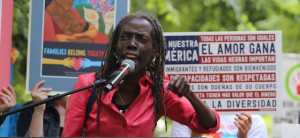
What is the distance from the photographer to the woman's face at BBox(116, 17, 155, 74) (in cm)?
371

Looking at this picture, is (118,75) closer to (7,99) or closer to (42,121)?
(7,99)

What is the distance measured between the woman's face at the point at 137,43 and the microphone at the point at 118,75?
0.89ft

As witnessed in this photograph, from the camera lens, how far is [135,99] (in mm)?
3855

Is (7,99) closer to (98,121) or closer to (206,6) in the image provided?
(98,121)

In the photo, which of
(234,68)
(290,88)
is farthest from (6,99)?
(290,88)

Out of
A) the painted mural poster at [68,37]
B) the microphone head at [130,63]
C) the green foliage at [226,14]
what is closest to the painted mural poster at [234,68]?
the painted mural poster at [68,37]

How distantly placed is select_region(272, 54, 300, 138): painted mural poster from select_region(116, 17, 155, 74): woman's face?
18.1 feet

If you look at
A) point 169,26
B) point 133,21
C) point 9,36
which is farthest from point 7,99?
point 169,26

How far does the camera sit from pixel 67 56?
5.04 metres

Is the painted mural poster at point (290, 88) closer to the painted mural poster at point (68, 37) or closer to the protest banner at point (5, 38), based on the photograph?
the painted mural poster at point (68, 37)

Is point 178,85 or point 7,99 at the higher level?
point 178,85

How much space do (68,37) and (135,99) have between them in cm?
143

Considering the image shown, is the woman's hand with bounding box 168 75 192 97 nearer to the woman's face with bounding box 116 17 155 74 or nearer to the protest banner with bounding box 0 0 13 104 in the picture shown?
the woman's face with bounding box 116 17 155 74

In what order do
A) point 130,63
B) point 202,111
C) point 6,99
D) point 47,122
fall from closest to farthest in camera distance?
1. point 130,63
2. point 202,111
3. point 6,99
4. point 47,122
